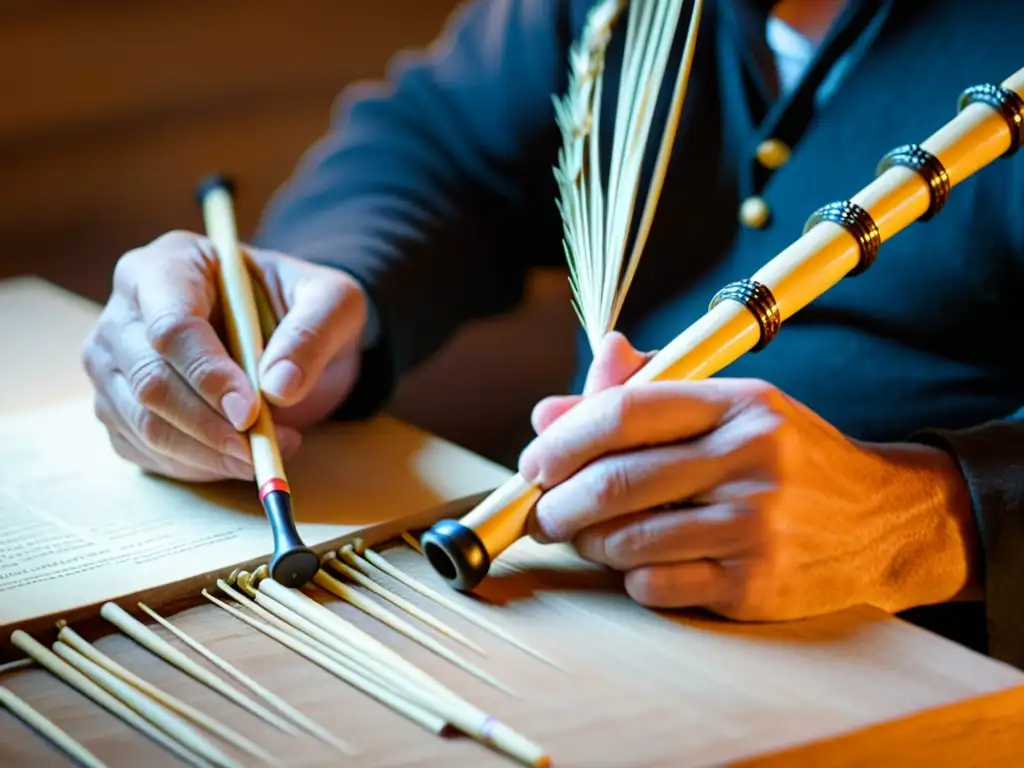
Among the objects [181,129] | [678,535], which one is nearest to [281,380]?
[678,535]

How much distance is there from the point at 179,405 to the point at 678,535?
326mm

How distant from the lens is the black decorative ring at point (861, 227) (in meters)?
0.71

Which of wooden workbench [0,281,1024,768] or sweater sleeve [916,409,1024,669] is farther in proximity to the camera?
sweater sleeve [916,409,1024,669]

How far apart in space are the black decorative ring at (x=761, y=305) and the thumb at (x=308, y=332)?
0.28 m

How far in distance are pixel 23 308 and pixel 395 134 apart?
1.28 feet

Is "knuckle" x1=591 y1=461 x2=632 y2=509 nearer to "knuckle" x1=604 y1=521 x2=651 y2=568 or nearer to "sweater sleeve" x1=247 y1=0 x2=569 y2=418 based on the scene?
"knuckle" x1=604 y1=521 x2=651 y2=568

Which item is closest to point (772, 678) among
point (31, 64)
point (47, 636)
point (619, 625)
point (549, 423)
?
point (619, 625)

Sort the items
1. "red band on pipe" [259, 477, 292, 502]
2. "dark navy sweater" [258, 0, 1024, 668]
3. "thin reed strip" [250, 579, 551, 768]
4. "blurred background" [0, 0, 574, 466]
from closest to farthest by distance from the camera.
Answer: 1. "thin reed strip" [250, 579, 551, 768]
2. "red band on pipe" [259, 477, 292, 502]
3. "dark navy sweater" [258, 0, 1024, 668]
4. "blurred background" [0, 0, 574, 466]

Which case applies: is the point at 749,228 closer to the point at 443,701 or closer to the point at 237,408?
the point at 237,408

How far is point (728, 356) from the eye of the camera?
688 millimetres

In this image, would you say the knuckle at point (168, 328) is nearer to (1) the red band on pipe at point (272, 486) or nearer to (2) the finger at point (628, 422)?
(1) the red band on pipe at point (272, 486)

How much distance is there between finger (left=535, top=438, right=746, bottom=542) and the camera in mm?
639

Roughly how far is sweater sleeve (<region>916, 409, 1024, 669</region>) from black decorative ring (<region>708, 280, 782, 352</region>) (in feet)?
0.42

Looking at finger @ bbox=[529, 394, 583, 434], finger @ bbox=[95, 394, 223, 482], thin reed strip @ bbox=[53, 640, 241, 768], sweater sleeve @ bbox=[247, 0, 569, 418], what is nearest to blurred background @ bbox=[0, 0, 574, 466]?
sweater sleeve @ bbox=[247, 0, 569, 418]
